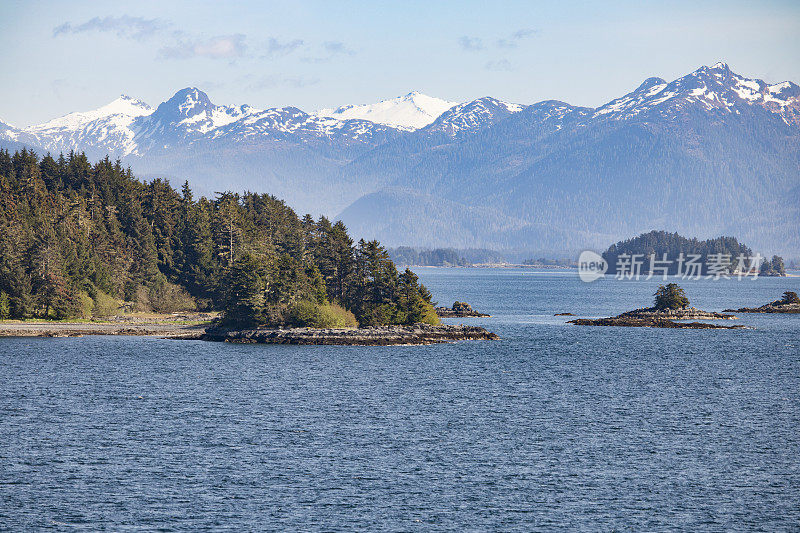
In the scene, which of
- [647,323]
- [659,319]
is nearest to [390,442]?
[647,323]

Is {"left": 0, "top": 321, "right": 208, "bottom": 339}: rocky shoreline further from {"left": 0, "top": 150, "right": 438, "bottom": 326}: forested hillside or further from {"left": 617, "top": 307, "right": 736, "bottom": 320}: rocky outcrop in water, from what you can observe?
{"left": 617, "top": 307, "right": 736, "bottom": 320}: rocky outcrop in water

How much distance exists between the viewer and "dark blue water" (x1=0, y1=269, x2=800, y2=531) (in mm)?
40281

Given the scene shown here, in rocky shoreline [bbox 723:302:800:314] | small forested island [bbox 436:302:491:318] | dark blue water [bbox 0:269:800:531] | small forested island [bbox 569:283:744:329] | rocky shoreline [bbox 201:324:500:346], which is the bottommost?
dark blue water [bbox 0:269:800:531]

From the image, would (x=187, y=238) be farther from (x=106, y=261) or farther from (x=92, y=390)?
(x=92, y=390)

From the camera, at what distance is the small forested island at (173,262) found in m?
112

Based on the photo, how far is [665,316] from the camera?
6284 inches

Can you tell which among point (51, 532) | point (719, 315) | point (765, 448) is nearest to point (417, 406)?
point (765, 448)

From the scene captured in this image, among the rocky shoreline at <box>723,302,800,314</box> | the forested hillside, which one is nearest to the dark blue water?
the forested hillside

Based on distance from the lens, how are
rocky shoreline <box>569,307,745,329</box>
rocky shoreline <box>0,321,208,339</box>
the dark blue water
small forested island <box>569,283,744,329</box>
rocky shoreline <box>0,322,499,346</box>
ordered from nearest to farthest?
Answer: the dark blue water < rocky shoreline <box>0,321,208,339</box> < rocky shoreline <box>0,322,499,346</box> < rocky shoreline <box>569,307,745,329</box> < small forested island <box>569,283,744,329</box>

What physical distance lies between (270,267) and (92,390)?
140 ft

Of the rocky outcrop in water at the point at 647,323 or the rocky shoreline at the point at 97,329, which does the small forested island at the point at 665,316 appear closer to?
the rocky outcrop in water at the point at 647,323

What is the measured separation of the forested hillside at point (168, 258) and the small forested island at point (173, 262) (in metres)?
0.18

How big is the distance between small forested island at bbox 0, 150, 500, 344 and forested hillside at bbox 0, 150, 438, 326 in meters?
0.18

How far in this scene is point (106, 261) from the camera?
427 feet
